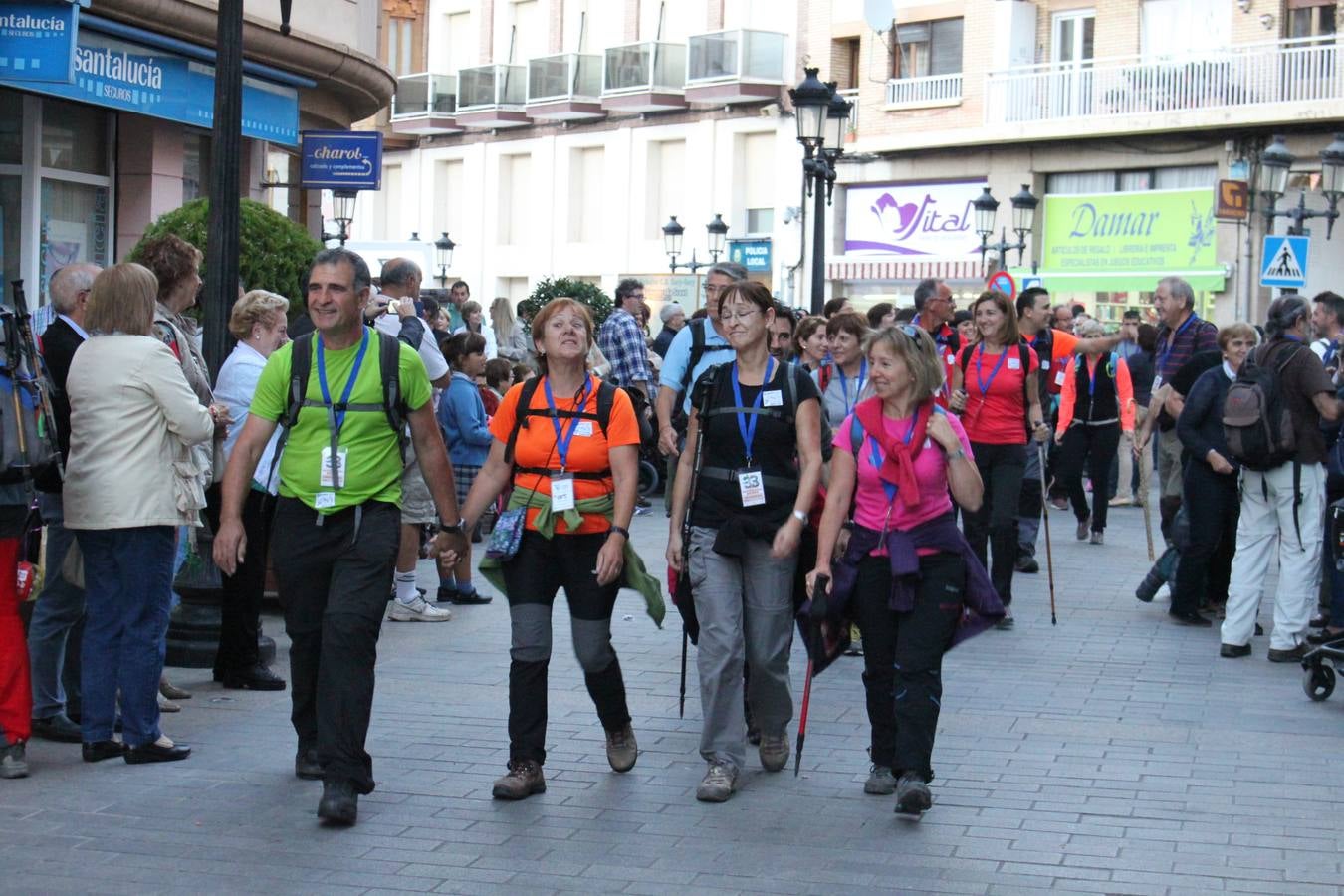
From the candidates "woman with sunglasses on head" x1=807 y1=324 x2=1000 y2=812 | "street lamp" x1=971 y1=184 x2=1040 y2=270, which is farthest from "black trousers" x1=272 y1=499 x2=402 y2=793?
"street lamp" x1=971 y1=184 x2=1040 y2=270

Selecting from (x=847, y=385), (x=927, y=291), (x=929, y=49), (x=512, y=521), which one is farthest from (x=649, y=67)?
(x=512, y=521)

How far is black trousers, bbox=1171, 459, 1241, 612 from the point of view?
443 inches

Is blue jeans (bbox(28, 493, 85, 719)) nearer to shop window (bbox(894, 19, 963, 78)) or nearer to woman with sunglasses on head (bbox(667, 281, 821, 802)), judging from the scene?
woman with sunglasses on head (bbox(667, 281, 821, 802))

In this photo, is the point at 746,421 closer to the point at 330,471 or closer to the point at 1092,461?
the point at 330,471

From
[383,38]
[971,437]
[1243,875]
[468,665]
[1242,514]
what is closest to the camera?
[1243,875]

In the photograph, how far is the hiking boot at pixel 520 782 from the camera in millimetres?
6805

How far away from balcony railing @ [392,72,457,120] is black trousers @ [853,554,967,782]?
43.6m

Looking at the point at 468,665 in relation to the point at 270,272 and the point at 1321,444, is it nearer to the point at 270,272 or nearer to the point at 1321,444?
the point at 270,272

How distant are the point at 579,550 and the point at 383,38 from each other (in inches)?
1708

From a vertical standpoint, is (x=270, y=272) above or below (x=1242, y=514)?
above

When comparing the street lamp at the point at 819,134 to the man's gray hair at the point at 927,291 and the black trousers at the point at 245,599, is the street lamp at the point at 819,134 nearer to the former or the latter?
the man's gray hair at the point at 927,291

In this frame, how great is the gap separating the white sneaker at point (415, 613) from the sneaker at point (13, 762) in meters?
4.14

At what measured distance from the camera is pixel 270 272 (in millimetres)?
11438

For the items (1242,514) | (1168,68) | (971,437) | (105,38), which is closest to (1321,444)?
(1242,514)
